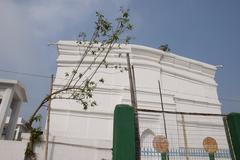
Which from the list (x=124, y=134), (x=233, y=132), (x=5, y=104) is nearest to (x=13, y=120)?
(x=5, y=104)

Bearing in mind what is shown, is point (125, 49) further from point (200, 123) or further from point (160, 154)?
point (160, 154)

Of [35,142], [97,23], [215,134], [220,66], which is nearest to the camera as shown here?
[35,142]

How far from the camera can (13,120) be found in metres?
9.66

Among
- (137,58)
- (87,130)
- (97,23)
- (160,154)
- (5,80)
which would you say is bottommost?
(160,154)

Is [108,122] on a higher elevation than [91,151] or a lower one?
higher

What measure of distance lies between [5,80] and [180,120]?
8373 mm

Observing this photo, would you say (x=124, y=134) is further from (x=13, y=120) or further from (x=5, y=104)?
(x=13, y=120)

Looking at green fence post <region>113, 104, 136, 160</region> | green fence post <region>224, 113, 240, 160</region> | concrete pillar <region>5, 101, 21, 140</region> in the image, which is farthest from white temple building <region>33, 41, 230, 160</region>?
green fence post <region>113, 104, 136, 160</region>

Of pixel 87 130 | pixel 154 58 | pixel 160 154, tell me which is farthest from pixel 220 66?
pixel 160 154

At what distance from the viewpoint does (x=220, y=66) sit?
16844mm

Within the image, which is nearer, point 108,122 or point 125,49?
point 108,122

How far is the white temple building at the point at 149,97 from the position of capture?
12078mm

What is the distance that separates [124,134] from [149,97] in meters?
8.87

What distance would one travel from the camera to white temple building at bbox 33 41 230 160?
476 inches
